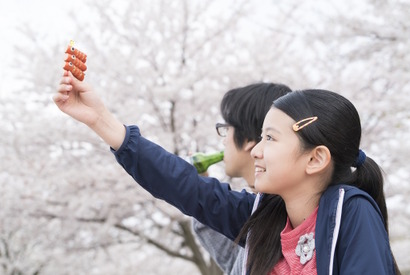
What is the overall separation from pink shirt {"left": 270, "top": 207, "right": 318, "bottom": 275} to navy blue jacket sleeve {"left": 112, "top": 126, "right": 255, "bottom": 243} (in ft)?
Answer: 0.87

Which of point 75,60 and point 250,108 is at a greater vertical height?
point 75,60

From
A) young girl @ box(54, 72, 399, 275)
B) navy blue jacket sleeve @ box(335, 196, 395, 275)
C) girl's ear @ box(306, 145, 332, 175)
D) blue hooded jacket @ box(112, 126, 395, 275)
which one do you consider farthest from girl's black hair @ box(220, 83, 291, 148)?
navy blue jacket sleeve @ box(335, 196, 395, 275)

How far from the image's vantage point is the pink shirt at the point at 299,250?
1.37 meters

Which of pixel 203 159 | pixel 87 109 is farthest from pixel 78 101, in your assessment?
pixel 203 159

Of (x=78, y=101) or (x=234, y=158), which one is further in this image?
(x=234, y=158)

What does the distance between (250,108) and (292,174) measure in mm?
691

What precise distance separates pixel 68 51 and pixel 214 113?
18.5 ft

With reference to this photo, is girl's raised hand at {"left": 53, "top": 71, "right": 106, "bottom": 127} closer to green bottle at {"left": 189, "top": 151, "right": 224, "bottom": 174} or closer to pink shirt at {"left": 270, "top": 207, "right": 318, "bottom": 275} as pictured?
pink shirt at {"left": 270, "top": 207, "right": 318, "bottom": 275}

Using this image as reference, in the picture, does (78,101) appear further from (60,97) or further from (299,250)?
(299,250)

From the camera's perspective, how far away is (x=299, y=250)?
1.42 metres

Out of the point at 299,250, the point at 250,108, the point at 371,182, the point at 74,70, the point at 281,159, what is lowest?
the point at 299,250

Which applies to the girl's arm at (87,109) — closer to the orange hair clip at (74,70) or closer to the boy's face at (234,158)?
the orange hair clip at (74,70)

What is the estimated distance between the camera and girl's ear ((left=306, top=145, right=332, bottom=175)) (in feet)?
4.77

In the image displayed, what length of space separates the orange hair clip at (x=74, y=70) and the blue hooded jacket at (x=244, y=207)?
8.3 inches
